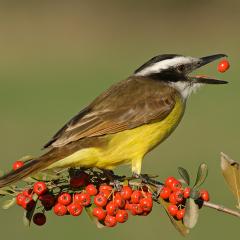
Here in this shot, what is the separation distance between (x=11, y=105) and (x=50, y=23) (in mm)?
9670

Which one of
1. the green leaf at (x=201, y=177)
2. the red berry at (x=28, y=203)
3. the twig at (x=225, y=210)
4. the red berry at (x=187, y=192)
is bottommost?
the twig at (x=225, y=210)

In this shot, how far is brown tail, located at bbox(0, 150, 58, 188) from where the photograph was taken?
5336 millimetres

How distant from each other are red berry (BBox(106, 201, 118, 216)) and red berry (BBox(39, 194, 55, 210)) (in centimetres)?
32

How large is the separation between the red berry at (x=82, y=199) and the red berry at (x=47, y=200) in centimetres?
13

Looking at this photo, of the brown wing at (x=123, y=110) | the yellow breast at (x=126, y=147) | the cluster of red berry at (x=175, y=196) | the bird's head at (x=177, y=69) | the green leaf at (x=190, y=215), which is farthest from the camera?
the bird's head at (x=177, y=69)

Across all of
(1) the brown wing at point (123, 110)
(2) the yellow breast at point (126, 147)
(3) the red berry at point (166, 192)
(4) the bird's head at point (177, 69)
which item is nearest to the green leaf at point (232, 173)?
(3) the red berry at point (166, 192)

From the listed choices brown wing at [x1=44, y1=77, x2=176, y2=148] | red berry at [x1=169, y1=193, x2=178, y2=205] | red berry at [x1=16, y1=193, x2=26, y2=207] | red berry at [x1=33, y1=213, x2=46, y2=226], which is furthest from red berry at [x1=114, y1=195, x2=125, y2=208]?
brown wing at [x1=44, y1=77, x2=176, y2=148]

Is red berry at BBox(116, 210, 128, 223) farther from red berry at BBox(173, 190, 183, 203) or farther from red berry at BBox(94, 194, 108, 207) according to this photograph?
red berry at BBox(173, 190, 183, 203)

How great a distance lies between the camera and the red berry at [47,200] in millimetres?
5230

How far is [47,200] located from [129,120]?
1.76 metres

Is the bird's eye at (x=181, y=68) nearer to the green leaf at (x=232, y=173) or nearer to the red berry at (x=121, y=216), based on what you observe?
the red berry at (x=121, y=216)

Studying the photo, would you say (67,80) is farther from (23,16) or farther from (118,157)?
(118,157)

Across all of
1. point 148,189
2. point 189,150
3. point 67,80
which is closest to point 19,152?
point 189,150

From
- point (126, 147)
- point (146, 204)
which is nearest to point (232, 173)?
point (146, 204)
